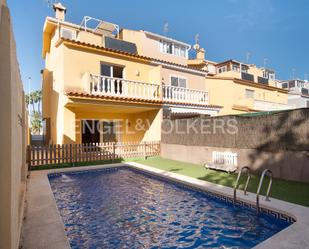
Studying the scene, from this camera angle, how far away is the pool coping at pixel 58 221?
446 cm

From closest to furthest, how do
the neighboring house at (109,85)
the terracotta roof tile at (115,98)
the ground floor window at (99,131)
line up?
the terracotta roof tile at (115,98) → the neighboring house at (109,85) → the ground floor window at (99,131)

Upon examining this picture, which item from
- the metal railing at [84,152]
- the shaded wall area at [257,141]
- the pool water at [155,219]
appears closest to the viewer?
the pool water at [155,219]

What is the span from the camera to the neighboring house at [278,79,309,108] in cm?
3872

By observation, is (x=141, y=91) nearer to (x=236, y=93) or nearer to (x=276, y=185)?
(x=276, y=185)

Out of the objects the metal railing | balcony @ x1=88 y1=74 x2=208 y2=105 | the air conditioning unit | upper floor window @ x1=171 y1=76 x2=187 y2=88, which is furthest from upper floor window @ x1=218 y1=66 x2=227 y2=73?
the air conditioning unit

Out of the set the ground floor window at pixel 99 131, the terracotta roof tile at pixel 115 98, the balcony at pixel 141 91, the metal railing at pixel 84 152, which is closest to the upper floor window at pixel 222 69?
the balcony at pixel 141 91

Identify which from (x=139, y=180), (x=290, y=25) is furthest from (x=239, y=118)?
(x=290, y=25)

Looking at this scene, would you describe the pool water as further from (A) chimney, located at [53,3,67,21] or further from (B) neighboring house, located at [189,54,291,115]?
(B) neighboring house, located at [189,54,291,115]

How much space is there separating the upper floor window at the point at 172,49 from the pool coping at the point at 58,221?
63.5 feet

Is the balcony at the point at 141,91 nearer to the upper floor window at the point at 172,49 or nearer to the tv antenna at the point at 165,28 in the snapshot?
the upper floor window at the point at 172,49

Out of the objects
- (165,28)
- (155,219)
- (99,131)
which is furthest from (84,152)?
(165,28)

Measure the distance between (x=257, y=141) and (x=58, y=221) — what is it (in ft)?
31.5

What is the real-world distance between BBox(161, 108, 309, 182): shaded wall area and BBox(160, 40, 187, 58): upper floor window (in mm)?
12590

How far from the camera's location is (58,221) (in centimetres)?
558
